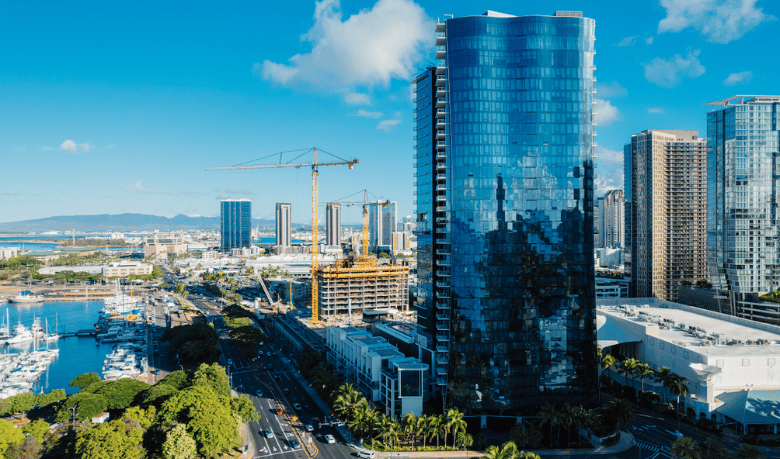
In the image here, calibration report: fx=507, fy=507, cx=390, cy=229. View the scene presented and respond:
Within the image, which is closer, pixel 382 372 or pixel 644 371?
pixel 382 372

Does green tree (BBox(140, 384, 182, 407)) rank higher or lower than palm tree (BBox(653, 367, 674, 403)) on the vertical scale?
lower

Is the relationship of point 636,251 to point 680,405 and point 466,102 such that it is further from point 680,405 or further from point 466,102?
point 466,102

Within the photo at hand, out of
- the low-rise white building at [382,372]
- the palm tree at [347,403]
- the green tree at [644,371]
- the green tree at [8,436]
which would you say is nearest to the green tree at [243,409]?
the palm tree at [347,403]

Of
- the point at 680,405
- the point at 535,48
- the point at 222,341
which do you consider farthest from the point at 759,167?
the point at 222,341

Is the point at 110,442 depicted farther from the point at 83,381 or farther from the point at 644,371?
the point at 644,371

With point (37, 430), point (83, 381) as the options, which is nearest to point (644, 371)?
point (37, 430)

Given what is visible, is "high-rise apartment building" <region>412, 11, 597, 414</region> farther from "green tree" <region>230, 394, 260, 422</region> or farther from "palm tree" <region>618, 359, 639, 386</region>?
"green tree" <region>230, 394, 260, 422</region>

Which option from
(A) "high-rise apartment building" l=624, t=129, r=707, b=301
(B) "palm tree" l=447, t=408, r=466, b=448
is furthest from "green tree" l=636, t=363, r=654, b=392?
(A) "high-rise apartment building" l=624, t=129, r=707, b=301
